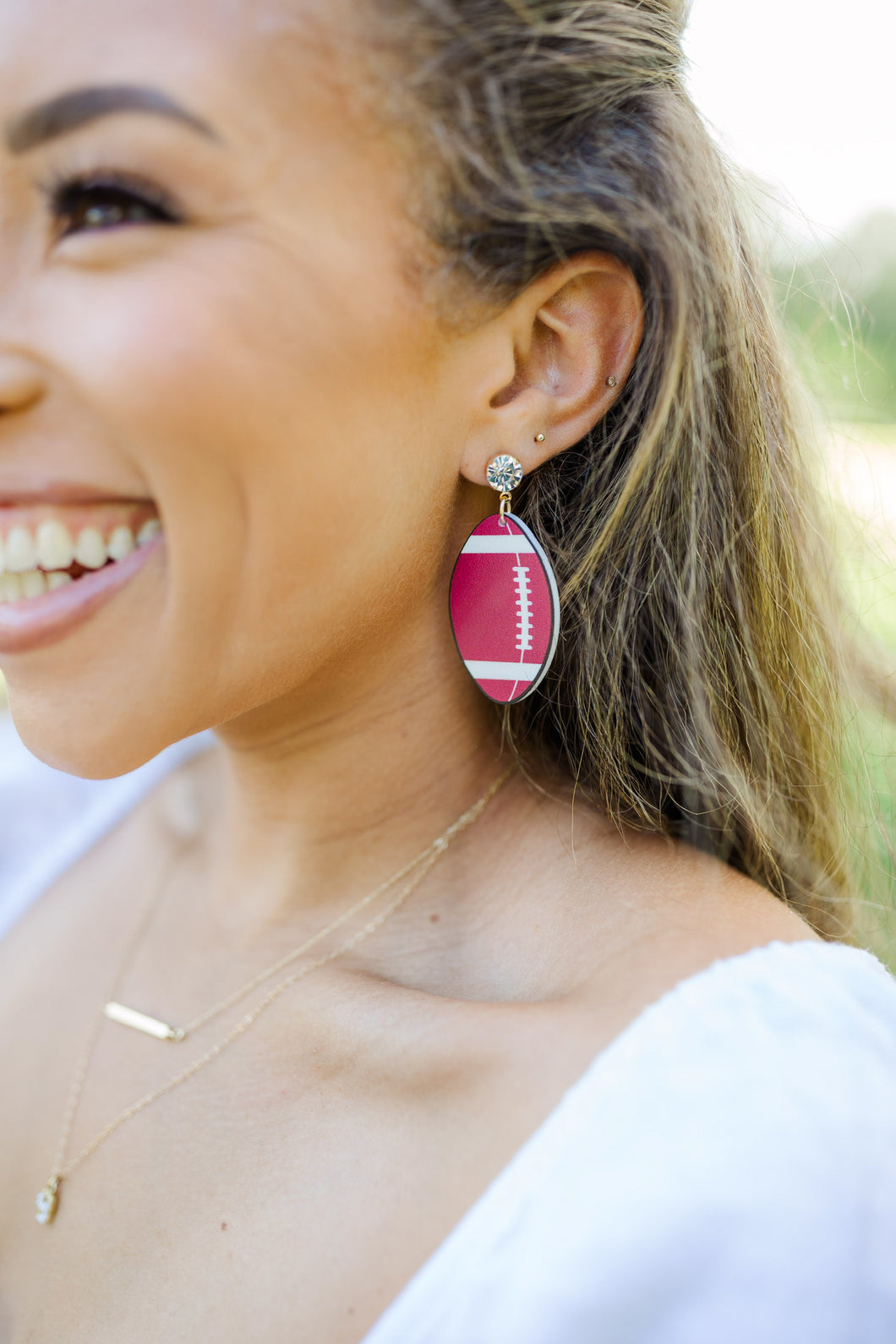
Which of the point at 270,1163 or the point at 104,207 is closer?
the point at 104,207

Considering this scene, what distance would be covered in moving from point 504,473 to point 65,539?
52 cm

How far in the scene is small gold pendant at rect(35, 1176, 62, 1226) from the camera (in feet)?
4.43

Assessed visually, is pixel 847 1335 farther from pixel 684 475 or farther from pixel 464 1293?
pixel 684 475

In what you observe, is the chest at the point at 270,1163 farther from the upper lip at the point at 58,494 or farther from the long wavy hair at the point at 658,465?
the upper lip at the point at 58,494

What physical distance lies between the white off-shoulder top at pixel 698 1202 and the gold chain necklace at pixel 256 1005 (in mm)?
489

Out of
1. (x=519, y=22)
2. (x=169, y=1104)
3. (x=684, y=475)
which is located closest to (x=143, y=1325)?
(x=169, y=1104)

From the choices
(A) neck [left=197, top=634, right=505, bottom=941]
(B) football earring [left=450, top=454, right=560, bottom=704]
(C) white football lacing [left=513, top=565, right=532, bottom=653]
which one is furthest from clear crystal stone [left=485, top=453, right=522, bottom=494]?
(A) neck [left=197, top=634, right=505, bottom=941]

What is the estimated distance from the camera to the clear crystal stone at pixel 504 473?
1.23 meters

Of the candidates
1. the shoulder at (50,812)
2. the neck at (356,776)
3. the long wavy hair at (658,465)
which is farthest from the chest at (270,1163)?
the shoulder at (50,812)

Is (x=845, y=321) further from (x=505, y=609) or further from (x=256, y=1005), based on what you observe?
(x=256, y=1005)

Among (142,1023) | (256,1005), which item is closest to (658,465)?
(256,1005)

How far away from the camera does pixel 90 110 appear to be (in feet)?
3.20

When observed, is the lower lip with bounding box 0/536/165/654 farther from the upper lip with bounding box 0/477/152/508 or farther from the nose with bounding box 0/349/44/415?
the nose with bounding box 0/349/44/415

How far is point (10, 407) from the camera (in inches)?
41.9
